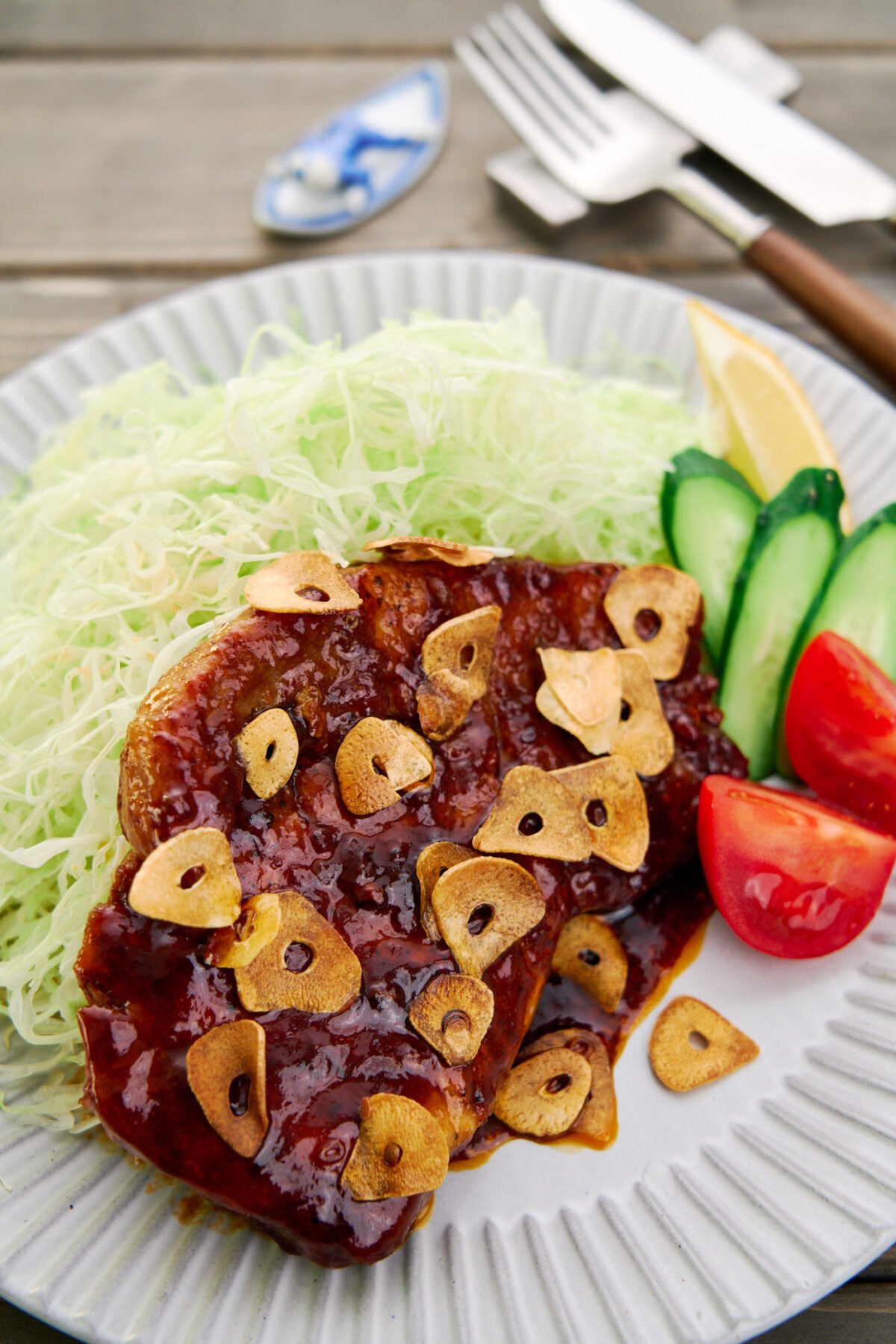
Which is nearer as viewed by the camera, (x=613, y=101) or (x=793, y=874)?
(x=793, y=874)

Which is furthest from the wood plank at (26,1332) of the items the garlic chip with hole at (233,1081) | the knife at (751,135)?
the knife at (751,135)

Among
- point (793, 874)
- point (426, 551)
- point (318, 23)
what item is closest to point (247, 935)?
point (426, 551)

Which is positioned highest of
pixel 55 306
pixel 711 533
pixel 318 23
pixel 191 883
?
pixel 318 23

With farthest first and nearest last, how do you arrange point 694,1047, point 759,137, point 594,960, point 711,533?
point 759,137 < point 711,533 < point 594,960 < point 694,1047

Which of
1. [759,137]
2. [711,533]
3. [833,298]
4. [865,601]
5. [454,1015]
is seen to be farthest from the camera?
[759,137]

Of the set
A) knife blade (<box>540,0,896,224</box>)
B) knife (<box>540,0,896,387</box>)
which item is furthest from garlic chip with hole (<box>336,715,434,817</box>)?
knife blade (<box>540,0,896,224</box>)

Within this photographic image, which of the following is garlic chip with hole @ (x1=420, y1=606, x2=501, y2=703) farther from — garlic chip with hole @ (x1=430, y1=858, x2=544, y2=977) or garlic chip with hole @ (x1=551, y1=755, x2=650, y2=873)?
garlic chip with hole @ (x1=430, y1=858, x2=544, y2=977)

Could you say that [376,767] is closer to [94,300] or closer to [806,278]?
[806,278]

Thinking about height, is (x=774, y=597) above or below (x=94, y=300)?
below

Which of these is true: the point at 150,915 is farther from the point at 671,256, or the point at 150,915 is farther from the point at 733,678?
the point at 671,256
